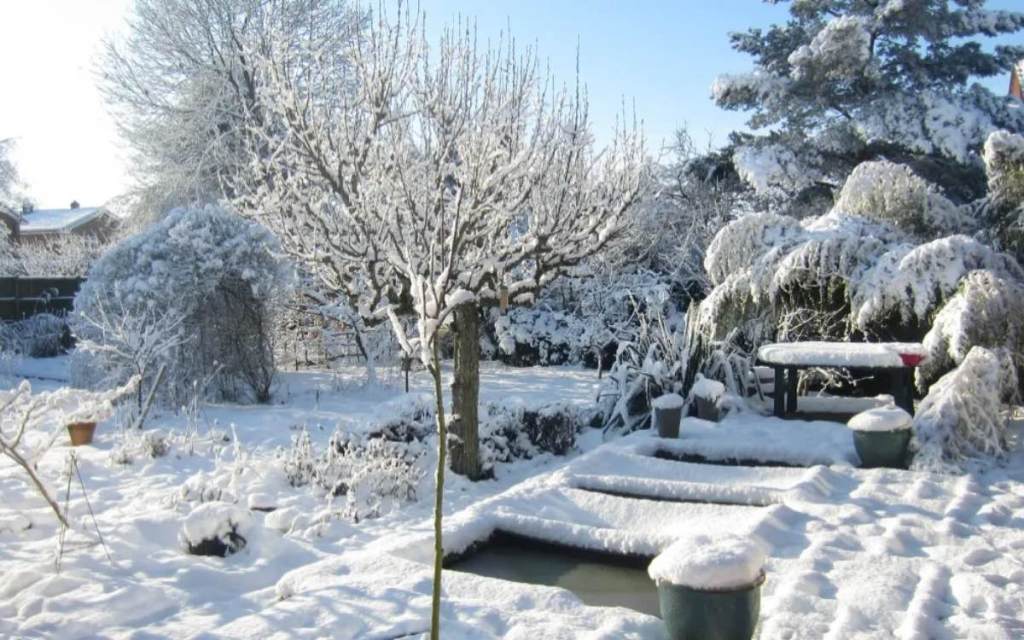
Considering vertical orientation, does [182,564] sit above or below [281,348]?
below

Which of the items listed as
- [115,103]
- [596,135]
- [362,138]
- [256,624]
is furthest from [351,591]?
[115,103]

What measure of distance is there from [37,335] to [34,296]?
1.06m

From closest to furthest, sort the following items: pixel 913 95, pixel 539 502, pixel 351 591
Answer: pixel 351 591
pixel 539 502
pixel 913 95

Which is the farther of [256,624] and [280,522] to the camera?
[280,522]

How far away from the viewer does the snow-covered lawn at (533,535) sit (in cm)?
327

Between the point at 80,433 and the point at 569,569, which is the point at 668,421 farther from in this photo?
the point at 80,433

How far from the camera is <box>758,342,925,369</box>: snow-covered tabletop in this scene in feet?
21.7

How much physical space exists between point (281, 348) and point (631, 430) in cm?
652

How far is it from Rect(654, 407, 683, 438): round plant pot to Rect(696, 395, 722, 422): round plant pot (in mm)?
649

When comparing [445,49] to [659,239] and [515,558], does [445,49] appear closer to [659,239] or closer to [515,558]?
[515,558]

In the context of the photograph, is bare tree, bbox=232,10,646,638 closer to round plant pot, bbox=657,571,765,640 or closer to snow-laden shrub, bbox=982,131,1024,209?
round plant pot, bbox=657,571,765,640

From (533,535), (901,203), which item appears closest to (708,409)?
(533,535)

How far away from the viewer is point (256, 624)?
328cm

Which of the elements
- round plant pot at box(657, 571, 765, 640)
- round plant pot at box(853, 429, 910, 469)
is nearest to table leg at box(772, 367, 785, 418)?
round plant pot at box(853, 429, 910, 469)
